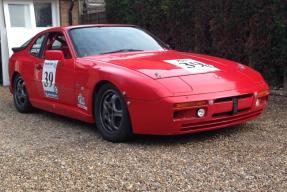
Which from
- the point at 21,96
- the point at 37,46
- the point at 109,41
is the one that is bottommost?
the point at 21,96

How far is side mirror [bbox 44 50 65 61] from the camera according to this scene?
6363 mm

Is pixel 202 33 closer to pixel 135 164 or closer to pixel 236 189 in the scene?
pixel 135 164

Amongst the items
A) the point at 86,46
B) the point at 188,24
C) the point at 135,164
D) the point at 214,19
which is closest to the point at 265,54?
the point at 214,19

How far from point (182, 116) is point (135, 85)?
1.90 feet

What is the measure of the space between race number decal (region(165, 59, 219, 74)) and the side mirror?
1.46m

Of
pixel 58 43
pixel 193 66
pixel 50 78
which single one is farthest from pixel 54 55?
pixel 193 66

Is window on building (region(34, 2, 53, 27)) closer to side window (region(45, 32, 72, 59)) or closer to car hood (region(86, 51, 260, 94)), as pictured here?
side window (region(45, 32, 72, 59))

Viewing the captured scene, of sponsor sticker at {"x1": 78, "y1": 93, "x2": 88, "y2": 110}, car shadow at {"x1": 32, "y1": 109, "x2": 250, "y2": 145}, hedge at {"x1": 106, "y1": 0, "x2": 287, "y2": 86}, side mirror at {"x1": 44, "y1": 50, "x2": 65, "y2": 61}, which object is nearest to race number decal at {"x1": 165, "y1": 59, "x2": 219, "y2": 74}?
car shadow at {"x1": 32, "y1": 109, "x2": 250, "y2": 145}

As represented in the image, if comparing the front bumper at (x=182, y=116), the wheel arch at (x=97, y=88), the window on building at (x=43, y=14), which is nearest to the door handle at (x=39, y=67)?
the wheel arch at (x=97, y=88)

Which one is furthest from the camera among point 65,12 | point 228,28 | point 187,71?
point 65,12

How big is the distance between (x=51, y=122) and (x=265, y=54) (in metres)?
3.72

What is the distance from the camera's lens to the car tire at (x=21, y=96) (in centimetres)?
A: 776

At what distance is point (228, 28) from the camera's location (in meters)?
8.81

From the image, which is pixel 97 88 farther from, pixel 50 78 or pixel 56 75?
pixel 50 78
